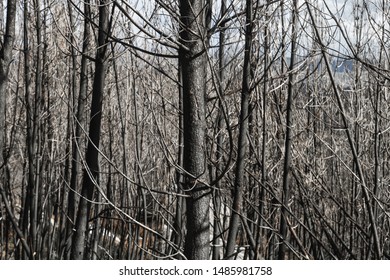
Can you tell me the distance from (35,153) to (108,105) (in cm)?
124

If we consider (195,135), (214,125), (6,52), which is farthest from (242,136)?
(6,52)

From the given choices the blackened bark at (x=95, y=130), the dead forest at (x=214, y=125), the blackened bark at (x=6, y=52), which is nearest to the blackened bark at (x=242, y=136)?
the dead forest at (x=214, y=125)

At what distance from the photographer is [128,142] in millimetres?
8352

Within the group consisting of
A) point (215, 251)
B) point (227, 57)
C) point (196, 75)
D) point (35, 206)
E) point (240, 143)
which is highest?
point (227, 57)

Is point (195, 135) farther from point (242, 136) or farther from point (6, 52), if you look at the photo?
point (6, 52)

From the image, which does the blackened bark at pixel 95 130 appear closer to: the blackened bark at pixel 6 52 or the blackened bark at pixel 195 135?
the blackened bark at pixel 6 52

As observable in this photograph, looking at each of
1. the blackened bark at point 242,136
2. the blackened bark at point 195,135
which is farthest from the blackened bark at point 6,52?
the blackened bark at point 242,136

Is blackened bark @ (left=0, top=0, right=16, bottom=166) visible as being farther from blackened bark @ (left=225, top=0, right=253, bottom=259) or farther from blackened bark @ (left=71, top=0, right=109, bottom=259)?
blackened bark @ (left=225, top=0, right=253, bottom=259)

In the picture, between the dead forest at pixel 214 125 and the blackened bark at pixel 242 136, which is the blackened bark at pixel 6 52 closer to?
the dead forest at pixel 214 125

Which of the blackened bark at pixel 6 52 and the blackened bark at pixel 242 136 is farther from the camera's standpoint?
the blackened bark at pixel 6 52

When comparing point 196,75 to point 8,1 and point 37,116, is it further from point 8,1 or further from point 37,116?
point 37,116

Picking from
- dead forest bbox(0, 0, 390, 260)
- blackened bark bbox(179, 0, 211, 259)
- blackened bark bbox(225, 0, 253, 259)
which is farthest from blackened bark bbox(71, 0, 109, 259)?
blackened bark bbox(225, 0, 253, 259)

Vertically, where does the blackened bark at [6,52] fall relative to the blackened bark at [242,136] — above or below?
above
